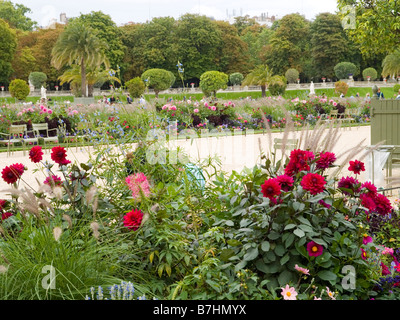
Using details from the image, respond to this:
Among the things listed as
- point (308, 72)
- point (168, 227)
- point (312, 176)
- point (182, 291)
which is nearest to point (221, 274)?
point (182, 291)

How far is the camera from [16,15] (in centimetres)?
4350

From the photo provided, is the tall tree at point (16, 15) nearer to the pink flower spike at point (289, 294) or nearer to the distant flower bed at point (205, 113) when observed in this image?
the distant flower bed at point (205, 113)

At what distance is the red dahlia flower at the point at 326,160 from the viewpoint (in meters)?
2.40

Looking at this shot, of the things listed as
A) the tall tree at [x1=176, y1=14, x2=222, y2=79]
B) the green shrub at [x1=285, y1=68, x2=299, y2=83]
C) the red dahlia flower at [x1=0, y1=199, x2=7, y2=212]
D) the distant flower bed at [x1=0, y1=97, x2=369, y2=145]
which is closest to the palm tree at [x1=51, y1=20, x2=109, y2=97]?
the tall tree at [x1=176, y1=14, x2=222, y2=79]

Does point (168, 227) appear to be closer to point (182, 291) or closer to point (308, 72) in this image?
point (182, 291)

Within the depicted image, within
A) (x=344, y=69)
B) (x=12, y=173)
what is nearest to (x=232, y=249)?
(x=12, y=173)

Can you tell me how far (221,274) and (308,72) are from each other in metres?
47.3

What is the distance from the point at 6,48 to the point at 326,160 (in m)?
36.4

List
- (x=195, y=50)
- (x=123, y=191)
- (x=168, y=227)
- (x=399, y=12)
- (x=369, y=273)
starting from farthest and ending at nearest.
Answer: (x=195, y=50) → (x=399, y=12) → (x=123, y=191) → (x=168, y=227) → (x=369, y=273)

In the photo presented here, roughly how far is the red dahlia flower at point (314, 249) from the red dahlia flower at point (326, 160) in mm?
457

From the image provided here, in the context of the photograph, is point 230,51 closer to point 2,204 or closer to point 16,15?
point 16,15

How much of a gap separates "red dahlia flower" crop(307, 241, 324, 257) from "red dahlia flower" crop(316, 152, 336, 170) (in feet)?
1.50

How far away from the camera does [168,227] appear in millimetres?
2479
